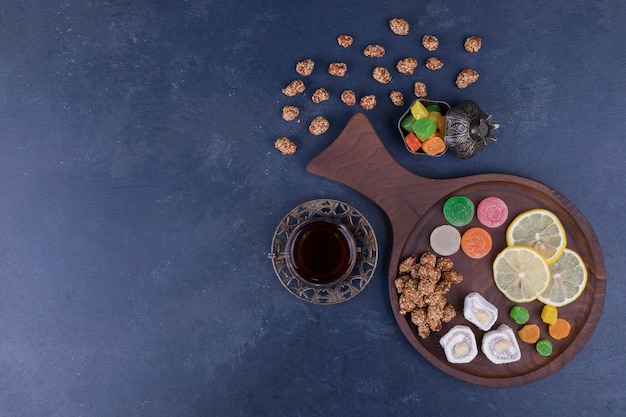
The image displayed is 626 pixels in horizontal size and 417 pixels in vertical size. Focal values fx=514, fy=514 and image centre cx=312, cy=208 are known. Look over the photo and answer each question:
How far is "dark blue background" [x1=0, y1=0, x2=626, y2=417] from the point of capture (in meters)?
2.22

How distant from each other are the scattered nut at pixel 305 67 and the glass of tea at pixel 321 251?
0.65 metres

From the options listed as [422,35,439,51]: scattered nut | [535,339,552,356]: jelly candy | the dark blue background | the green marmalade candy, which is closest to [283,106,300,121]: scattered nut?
the dark blue background

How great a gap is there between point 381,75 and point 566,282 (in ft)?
3.82

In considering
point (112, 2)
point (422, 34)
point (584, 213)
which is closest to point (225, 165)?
point (112, 2)

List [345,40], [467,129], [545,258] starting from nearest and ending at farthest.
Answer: [467,129] < [545,258] < [345,40]

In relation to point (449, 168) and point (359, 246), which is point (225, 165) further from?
point (449, 168)

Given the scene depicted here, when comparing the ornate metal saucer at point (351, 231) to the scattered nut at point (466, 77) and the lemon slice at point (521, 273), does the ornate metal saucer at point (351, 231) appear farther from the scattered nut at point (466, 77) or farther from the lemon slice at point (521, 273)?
the scattered nut at point (466, 77)

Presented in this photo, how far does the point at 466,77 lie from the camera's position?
2191 millimetres

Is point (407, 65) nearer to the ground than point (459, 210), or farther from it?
farther from it

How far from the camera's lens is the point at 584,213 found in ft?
7.36

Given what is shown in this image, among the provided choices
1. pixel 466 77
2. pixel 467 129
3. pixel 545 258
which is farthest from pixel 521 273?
pixel 466 77

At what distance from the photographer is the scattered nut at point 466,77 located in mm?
2193

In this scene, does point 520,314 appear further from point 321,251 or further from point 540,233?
point 321,251

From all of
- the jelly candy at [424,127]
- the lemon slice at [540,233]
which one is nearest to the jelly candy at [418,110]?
the jelly candy at [424,127]
